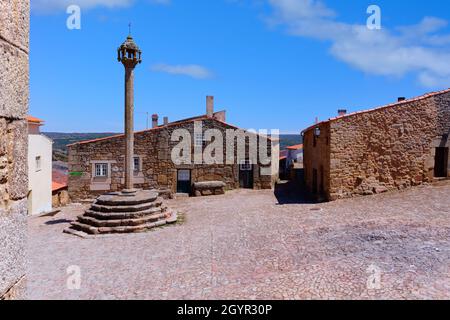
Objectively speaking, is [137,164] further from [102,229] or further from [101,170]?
[102,229]

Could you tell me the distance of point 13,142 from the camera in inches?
81.0

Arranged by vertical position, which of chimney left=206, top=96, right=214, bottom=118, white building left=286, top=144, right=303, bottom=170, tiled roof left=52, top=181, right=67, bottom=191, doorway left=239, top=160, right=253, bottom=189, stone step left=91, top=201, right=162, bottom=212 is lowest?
stone step left=91, top=201, right=162, bottom=212

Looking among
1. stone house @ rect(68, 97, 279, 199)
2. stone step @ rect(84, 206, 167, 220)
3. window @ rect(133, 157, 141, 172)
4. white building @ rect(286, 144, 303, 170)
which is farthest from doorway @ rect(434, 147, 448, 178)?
white building @ rect(286, 144, 303, 170)

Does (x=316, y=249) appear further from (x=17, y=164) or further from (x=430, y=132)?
(x=430, y=132)

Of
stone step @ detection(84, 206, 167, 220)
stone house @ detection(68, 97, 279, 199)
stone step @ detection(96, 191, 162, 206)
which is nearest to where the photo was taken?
stone step @ detection(84, 206, 167, 220)

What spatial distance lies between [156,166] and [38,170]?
6.66 meters

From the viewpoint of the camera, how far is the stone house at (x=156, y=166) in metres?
19.8

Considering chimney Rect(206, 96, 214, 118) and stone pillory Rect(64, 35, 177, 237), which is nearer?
stone pillory Rect(64, 35, 177, 237)

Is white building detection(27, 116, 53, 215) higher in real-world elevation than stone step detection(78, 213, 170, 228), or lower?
higher

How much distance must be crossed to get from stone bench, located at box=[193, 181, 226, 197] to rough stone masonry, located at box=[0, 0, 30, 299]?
59.8 ft

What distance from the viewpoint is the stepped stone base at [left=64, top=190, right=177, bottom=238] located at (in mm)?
11391

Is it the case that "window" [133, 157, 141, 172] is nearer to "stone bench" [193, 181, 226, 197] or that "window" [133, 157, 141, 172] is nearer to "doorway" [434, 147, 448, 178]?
"stone bench" [193, 181, 226, 197]

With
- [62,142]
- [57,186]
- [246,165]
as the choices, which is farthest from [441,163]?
[62,142]
